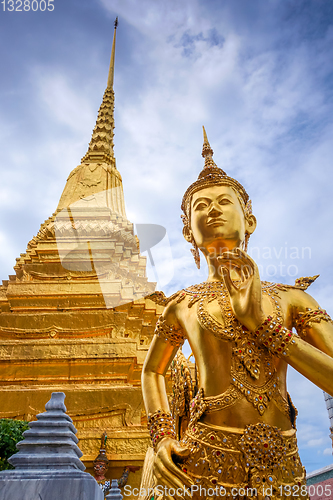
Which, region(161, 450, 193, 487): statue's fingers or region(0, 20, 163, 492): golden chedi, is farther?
region(0, 20, 163, 492): golden chedi

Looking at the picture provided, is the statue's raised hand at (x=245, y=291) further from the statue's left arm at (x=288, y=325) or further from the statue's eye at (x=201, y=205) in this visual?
the statue's eye at (x=201, y=205)

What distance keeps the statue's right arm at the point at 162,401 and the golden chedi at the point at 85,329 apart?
14.2ft

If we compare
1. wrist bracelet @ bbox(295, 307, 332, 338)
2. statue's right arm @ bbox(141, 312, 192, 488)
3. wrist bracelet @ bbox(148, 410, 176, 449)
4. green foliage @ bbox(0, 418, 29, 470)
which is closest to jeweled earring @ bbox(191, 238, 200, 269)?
statue's right arm @ bbox(141, 312, 192, 488)

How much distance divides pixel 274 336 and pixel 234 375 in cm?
34

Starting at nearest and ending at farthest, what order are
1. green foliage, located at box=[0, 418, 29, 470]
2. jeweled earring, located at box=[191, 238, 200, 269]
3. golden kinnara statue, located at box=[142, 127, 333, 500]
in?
golden kinnara statue, located at box=[142, 127, 333, 500], jeweled earring, located at box=[191, 238, 200, 269], green foliage, located at box=[0, 418, 29, 470]

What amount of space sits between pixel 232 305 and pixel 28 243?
13.0 meters

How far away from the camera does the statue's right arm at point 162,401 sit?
200 centimetres

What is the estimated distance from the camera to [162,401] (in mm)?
2432

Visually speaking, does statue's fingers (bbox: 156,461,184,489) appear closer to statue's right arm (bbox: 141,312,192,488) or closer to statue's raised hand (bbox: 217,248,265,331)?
statue's right arm (bbox: 141,312,192,488)

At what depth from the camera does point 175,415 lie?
256 centimetres

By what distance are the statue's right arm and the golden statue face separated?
0.66 m

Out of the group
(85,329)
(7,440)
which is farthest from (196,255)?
(85,329)

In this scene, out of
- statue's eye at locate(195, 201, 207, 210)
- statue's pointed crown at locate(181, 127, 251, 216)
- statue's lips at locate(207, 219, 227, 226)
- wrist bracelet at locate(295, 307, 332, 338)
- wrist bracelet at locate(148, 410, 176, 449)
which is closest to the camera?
wrist bracelet at locate(148, 410, 176, 449)

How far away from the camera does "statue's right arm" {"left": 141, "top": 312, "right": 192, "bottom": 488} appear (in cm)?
200
